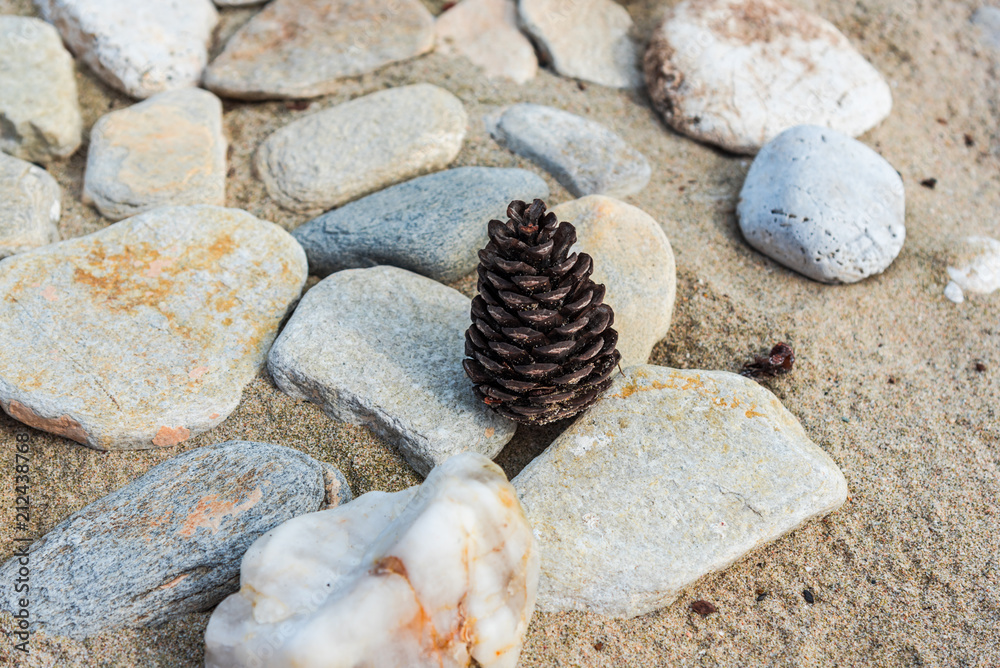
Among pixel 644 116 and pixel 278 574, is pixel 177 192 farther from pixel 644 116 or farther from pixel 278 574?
pixel 644 116

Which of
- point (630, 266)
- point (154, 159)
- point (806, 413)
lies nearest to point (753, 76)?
point (630, 266)

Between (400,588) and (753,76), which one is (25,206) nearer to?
(400,588)

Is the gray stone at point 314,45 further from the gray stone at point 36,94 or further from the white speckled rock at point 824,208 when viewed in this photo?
the white speckled rock at point 824,208

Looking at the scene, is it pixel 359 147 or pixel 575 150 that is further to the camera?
pixel 575 150

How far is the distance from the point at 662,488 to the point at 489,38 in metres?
2.76

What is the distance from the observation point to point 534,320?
211 centimetres

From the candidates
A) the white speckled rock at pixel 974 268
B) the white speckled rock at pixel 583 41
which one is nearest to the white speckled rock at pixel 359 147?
the white speckled rock at pixel 583 41

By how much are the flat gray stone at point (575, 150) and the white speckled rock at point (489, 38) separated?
418 millimetres

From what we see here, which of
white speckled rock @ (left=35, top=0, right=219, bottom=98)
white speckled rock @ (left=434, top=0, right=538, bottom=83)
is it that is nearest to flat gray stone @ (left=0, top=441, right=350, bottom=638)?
white speckled rock @ (left=35, top=0, right=219, bottom=98)

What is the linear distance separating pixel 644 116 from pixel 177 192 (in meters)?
2.35

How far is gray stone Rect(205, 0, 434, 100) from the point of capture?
3.61 metres

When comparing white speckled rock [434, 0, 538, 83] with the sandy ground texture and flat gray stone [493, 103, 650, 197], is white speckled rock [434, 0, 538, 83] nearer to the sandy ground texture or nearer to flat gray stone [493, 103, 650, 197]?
the sandy ground texture

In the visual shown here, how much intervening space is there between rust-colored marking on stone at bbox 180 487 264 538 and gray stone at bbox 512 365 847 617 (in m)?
0.83

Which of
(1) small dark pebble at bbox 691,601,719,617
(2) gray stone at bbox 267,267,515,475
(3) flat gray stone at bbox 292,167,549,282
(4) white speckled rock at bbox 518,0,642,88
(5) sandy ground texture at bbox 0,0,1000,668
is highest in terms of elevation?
(4) white speckled rock at bbox 518,0,642,88
